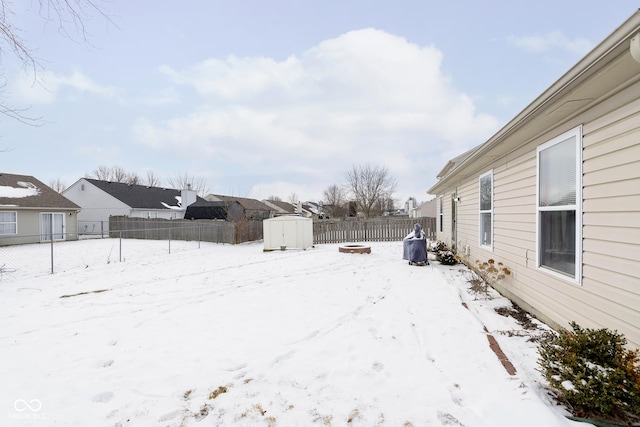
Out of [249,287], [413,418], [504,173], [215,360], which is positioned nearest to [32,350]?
[215,360]

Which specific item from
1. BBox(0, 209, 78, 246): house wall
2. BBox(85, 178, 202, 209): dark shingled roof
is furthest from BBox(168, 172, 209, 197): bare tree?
BBox(0, 209, 78, 246): house wall

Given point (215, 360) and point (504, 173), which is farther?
point (504, 173)

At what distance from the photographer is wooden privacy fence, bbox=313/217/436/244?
15.3 meters

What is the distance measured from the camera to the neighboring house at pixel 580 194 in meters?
2.32

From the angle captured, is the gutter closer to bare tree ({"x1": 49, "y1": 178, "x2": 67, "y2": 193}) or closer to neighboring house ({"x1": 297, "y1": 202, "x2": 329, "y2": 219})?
neighboring house ({"x1": 297, "y1": 202, "x2": 329, "y2": 219})

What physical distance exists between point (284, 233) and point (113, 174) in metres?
46.5

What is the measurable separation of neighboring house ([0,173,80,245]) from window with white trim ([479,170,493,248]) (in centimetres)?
1998

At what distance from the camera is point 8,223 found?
15641 mm

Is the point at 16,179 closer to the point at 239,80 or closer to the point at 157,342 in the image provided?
the point at 239,80

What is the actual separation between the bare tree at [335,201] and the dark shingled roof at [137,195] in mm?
19789

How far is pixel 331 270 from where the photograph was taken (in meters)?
7.46

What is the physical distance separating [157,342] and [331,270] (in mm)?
4650

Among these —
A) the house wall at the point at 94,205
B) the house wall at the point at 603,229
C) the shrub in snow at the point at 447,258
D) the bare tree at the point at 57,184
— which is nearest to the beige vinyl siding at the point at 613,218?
the house wall at the point at 603,229

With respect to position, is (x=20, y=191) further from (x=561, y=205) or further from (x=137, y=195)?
(x=561, y=205)
